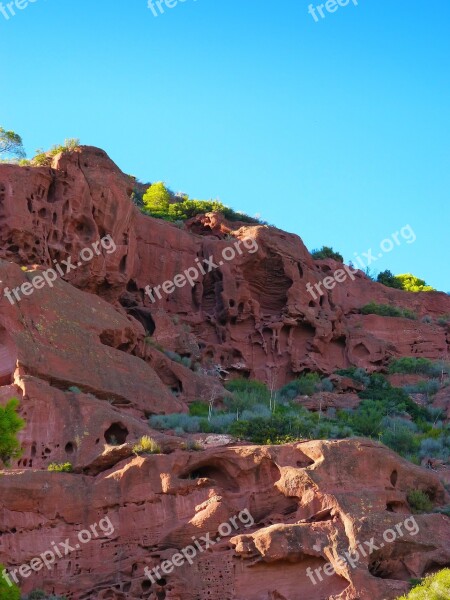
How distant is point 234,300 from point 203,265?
2474mm

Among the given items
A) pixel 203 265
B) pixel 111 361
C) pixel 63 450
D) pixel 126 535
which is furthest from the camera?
pixel 203 265

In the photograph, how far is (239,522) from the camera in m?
21.2

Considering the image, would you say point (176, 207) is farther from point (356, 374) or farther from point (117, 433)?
point (117, 433)

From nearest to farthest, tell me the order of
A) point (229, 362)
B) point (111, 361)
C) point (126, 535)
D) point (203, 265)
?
point (126, 535), point (111, 361), point (229, 362), point (203, 265)

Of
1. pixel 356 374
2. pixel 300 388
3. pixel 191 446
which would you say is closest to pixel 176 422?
pixel 191 446

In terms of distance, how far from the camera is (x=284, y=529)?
65.8 ft

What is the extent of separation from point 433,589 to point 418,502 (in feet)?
16.7

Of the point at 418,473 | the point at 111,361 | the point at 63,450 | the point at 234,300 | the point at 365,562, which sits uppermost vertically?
the point at 234,300

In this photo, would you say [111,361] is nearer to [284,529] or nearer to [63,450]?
[63,450]

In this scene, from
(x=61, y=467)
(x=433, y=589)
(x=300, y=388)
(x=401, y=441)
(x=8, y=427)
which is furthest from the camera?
(x=300, y=388)

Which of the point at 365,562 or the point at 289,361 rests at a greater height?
the point at 289,361

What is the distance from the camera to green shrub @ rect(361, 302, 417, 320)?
1842 inches

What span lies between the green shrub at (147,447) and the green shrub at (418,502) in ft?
19.2

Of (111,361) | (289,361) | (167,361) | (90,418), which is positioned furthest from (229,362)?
(90,418)
